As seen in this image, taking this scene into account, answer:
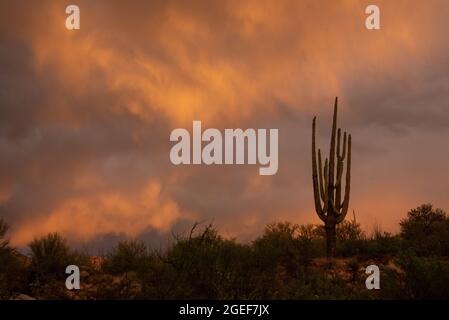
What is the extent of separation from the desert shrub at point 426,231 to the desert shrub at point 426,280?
7.20 m

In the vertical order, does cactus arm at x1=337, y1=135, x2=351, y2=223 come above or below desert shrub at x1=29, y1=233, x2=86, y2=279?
above

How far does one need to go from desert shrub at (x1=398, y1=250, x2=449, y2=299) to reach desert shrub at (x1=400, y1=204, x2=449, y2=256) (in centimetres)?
720

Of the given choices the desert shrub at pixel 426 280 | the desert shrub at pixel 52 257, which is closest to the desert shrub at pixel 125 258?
the desert shrub at pixel 52 257

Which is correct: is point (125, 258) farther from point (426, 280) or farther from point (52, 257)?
point (426, 280)

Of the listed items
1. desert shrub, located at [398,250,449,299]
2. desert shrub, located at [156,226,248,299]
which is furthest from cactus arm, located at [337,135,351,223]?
desert shrub, located at [398,250,449,299]

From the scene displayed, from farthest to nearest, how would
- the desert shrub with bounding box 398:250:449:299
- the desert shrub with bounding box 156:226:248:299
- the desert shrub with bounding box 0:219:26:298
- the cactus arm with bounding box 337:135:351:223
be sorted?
the cactus arm with bounding box 337:135:351:223 → the desert shrub with bounding box 0:219:26:298 → the desert shrub with bounding box 156:226:248:299 → the desert shrub with bounding box 398:250:449:299

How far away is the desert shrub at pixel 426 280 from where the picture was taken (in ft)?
35.8

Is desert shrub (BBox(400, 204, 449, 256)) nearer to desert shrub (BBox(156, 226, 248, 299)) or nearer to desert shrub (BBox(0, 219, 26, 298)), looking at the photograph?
desert shrub (BBox(156, 226, 248, 299))

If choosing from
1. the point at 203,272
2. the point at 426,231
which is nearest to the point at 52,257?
the point at 203,272

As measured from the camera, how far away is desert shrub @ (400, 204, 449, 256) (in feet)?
66.8

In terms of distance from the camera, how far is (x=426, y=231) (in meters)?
24.2

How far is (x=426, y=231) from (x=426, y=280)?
1374 cm
